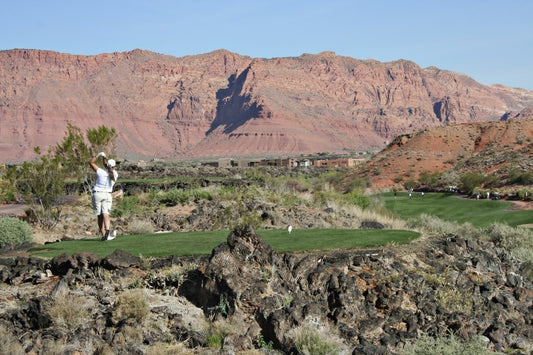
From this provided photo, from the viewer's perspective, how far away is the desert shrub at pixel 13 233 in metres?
15.2

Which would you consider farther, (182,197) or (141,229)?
(182,197)

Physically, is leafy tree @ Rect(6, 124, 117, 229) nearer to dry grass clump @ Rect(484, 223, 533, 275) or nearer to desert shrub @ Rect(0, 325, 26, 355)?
desert shrub @ Rect(0, 325, 26, 355)

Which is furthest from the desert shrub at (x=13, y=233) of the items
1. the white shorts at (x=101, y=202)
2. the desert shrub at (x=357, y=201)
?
the desert shrub at (x=357, y=201)

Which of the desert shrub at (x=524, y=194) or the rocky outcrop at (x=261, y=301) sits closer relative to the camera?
the rocky outcrop at (x=261, y=301)

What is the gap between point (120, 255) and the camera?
36.0 feet

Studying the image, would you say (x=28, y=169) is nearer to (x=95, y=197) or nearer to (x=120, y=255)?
(x=95, y=197)

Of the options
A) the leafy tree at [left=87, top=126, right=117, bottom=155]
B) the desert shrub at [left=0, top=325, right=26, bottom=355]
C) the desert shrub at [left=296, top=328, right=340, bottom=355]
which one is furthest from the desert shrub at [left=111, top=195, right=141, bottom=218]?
the desert shrub at [left=296, top=328, right=340, bottom=355]

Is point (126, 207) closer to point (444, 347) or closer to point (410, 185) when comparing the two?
point (444, 347)

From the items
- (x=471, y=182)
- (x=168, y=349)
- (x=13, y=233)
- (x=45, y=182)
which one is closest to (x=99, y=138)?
(x=45, y=182)

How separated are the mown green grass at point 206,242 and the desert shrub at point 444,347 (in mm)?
3482

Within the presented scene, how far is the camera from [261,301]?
979cm

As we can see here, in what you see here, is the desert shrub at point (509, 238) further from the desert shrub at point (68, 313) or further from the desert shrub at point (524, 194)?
the desert shrub at point (524, 194)

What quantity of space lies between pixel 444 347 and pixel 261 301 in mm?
2836

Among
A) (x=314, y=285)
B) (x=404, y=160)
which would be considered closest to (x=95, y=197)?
(x=314, y=285)
